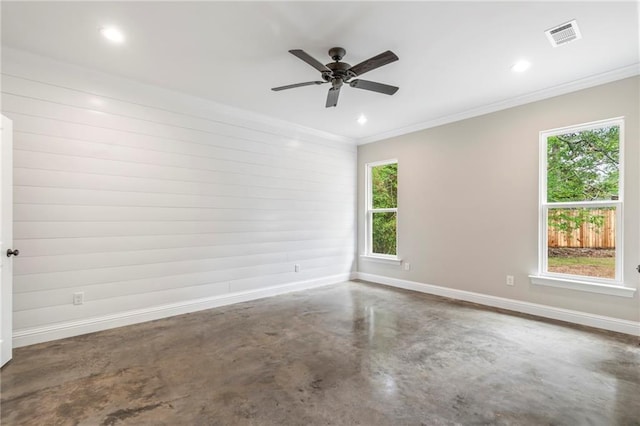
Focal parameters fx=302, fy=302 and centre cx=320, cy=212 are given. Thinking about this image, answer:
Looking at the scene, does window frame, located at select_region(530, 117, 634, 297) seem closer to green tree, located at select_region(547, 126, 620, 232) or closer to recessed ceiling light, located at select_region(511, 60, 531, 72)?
green tree, located at select_region(547, 126, 620, 232)

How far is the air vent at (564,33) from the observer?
97.7 inches

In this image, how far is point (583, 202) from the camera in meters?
3.55

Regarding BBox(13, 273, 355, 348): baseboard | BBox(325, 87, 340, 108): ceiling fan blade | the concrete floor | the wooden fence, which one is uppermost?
BBox(325, 87, 340, 108): ceiling fan blade

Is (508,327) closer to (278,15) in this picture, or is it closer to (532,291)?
(532,291)

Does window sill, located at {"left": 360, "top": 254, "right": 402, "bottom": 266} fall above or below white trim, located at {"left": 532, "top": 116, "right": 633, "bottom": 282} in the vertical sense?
below

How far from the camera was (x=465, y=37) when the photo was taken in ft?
8.69

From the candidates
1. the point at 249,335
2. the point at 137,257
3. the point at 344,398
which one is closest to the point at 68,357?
the point at 137,257

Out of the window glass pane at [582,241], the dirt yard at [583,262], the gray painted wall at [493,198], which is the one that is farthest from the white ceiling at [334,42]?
the dirt yard at [583,262]

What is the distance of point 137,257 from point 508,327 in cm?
434

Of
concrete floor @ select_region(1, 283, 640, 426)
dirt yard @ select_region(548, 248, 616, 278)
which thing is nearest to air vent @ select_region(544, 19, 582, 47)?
dirt yard @ select_region(548, 248, 616, 278)

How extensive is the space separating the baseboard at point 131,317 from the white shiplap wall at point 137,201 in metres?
0.01

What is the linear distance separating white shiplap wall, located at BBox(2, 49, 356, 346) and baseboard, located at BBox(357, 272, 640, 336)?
1.94 metres

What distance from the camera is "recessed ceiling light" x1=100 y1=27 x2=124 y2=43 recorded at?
2.55 metres

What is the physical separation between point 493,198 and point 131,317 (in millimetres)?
4895
